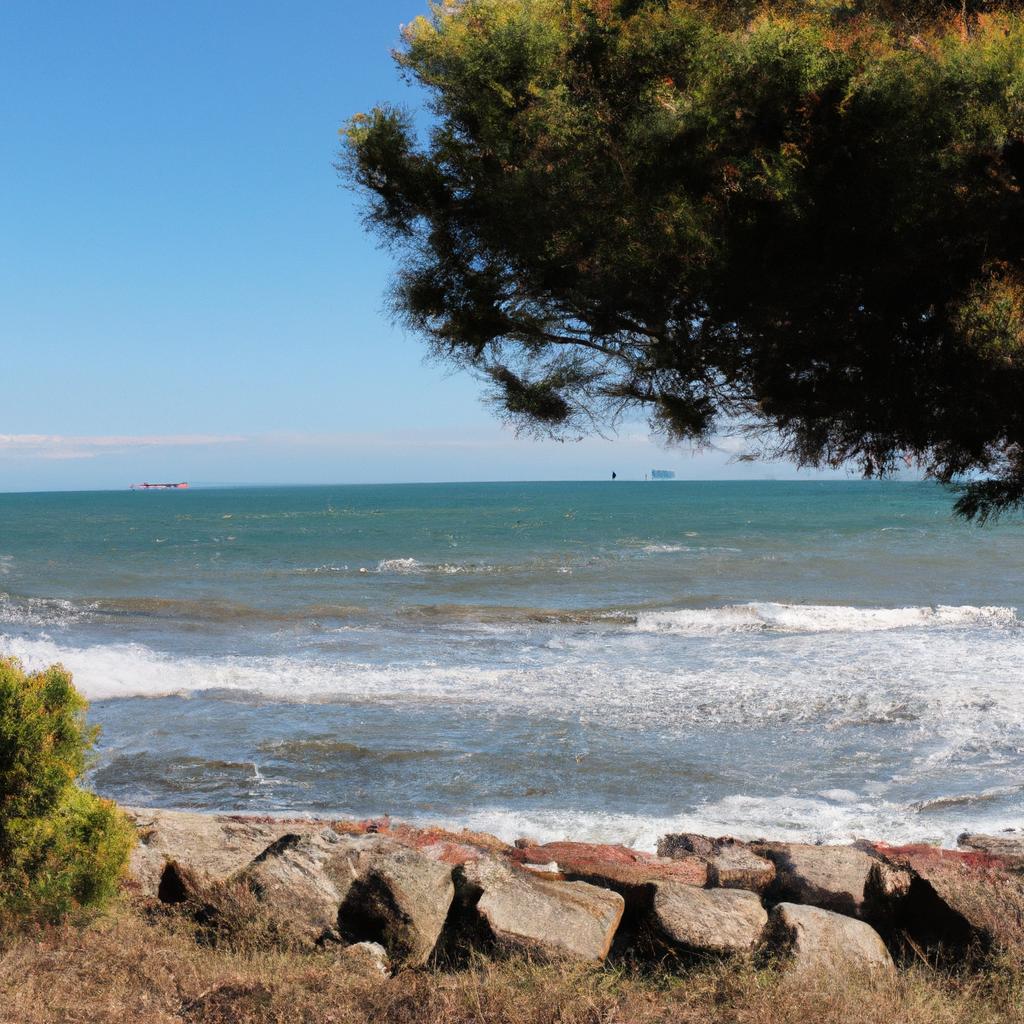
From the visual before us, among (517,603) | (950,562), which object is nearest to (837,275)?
(517,603)

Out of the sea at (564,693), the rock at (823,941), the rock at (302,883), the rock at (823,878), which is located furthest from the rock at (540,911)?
the sea at (564,693)

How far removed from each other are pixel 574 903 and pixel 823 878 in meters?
1.68

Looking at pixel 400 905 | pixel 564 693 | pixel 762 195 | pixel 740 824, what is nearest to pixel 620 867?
pixel 400 905

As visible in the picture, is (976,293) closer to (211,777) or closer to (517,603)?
(211,777)

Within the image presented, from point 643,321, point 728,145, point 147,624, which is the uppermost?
point 728,145

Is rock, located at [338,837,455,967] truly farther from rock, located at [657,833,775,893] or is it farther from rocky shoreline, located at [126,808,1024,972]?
rock, located at [657,833,775,893]

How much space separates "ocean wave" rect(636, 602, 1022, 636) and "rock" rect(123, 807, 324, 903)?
603 inches

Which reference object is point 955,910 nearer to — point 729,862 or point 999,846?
point 729,862

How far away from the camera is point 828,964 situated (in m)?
4.85

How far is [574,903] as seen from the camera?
17.4ft

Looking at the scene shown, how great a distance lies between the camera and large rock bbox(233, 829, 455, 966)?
5141 millimetres

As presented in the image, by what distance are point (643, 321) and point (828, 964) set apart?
12.0 feet

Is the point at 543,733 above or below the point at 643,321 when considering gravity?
below

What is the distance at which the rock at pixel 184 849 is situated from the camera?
564cm
